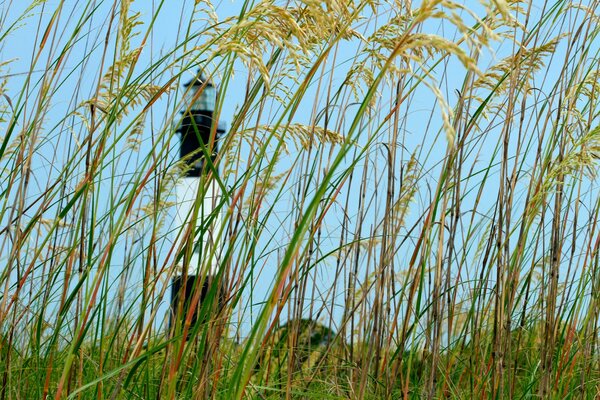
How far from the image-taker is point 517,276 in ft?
5.48

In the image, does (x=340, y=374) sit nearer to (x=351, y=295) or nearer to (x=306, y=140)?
(x=351, y=295)

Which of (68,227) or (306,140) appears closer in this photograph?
(306,140)

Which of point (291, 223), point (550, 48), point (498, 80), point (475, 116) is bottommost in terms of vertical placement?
point (291, 223)

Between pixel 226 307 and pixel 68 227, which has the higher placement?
pixel 68 227

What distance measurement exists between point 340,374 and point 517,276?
55cm

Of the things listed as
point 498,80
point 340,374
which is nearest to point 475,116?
point 498,80

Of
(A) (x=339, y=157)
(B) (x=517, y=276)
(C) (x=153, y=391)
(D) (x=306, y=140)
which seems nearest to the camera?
(A) (x=339, y=157)

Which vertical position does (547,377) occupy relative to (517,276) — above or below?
below

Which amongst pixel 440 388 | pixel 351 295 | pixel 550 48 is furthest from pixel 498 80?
pixel 440 388

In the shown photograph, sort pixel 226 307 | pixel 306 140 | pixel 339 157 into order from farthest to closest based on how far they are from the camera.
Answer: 1. pixel 306 140
2. pixel 226 307
3. pixel 339 157

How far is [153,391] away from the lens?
6.15 ft

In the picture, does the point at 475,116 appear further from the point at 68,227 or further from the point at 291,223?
the point at 68,227

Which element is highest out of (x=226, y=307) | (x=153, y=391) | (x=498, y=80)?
(x=498, y=80)

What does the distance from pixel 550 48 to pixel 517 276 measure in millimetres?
534
